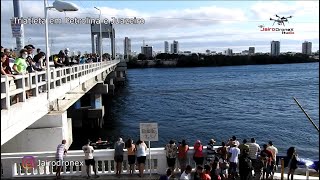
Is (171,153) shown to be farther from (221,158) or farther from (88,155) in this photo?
(88,155)

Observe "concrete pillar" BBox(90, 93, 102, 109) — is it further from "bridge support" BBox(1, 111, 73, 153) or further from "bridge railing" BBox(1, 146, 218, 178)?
"bridge railing" BBox(1, 146, 218, 178)

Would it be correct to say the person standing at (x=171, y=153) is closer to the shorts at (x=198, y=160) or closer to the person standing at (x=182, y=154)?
the person standing at (x=182, y=154)

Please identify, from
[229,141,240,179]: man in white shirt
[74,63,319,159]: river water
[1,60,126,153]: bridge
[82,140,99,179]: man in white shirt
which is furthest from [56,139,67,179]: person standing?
[74,63,319,159]: river water

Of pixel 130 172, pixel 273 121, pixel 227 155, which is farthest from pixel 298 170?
pixel 273 121

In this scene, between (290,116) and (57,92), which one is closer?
(57,92)

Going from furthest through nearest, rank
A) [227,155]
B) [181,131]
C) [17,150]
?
1. [181,131]
2. [17,150]
3. [227,155]

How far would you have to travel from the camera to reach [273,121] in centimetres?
4244

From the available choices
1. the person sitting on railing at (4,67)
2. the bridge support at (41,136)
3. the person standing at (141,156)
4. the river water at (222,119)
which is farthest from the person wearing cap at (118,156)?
the river water at (222,119)

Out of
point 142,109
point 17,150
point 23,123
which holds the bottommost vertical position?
point 142,109

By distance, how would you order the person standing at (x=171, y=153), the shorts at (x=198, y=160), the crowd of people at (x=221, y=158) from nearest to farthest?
1. the crowd of people at (x=221, y=158)
2. the person standing at (x=171, y=153)
3. the shorts at (x=198, y=160)

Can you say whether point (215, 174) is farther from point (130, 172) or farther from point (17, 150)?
point (17, 150)

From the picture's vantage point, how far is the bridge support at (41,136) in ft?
57.6

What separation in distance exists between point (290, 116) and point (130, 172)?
3611 centimetres

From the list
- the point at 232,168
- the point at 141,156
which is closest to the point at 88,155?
the point at 141,156
